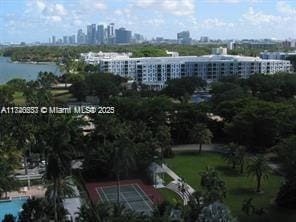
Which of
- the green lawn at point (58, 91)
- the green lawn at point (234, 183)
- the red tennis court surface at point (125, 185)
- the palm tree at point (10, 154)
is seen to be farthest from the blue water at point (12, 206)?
the green lawn at point (58, 91)

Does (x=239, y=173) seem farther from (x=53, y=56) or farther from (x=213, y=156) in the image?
(x=53, y=56)

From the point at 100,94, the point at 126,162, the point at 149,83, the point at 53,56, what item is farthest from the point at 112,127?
the point at 53,56

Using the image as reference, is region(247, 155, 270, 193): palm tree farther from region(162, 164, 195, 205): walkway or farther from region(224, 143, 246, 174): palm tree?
region(224, 143, 246, 174): palm tree

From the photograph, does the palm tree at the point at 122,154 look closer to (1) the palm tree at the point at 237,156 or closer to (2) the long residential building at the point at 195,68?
(1) the palm tree at the point at 237,156

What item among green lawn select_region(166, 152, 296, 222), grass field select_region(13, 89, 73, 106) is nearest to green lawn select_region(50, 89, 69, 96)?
grass field select_region(13, 89, 73, 106)

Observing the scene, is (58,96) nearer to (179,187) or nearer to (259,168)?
(179,187)
